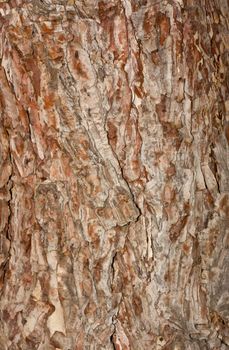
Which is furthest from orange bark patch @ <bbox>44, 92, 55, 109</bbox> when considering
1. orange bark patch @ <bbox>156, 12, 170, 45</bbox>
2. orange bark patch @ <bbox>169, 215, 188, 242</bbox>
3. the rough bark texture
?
orange bark patch @ <bbox>169, 215, 188, 242</bbox>

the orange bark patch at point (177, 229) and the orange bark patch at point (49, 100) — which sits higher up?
the orange bark patch at point (49, 100)

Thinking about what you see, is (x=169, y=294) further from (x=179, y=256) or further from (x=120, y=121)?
(x=120, y=121)

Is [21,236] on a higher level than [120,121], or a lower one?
lower

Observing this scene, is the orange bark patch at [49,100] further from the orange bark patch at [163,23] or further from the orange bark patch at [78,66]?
the orange bark patch at [163,23]

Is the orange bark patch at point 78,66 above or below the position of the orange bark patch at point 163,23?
below

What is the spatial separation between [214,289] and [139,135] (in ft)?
1.27

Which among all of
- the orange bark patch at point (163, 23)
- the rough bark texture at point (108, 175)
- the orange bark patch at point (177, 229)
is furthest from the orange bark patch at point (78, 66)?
the orange bark patch at point (177, 229)

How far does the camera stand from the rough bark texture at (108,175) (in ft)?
4.11

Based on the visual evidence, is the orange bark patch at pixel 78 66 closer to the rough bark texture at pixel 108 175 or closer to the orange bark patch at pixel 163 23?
the rough bark texture at pixel 108 175

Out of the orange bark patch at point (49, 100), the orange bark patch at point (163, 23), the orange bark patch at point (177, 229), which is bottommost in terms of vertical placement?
the orange bark patch at point (177, 229)

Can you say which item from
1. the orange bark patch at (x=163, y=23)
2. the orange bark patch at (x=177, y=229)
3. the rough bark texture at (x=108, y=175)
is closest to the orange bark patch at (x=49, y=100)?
the rough bark texture at (x=108, y=175)

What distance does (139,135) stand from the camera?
4.17 feet

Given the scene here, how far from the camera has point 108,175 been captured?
127 cm

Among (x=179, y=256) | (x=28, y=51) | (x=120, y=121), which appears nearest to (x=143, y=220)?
(x=179, y=256)
